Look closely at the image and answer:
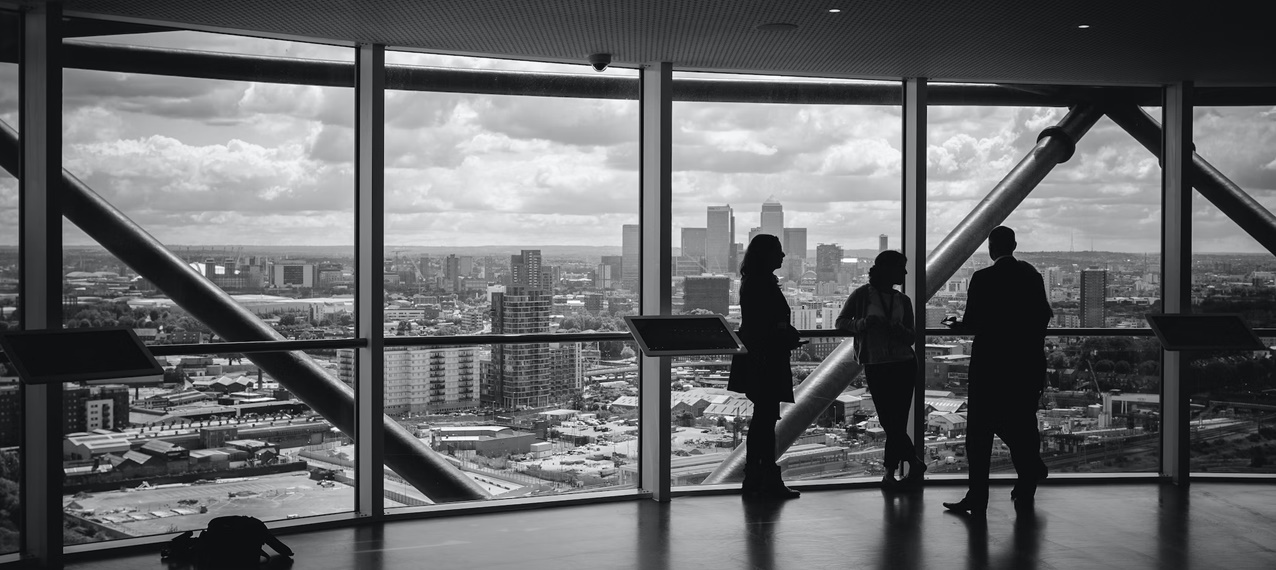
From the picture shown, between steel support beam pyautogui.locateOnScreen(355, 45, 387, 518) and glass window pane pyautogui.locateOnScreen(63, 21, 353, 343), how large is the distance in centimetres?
8

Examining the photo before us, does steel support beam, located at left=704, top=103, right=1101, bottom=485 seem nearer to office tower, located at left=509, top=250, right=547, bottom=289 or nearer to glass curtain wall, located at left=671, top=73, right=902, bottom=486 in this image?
glass curtain wall, located at left=671, top=73, right=902, bottom=486

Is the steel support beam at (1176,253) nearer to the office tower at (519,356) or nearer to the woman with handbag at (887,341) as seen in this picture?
the woman with handbag at (887,341)

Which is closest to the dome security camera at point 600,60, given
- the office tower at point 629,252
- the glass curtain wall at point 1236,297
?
the office tower at point 629,252

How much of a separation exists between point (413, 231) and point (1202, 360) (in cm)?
597

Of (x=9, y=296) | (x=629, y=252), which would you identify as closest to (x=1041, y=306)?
(x=629, y=252)

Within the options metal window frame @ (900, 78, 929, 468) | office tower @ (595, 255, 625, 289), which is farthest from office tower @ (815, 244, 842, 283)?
office tower @ (595, 255, 625, 289)

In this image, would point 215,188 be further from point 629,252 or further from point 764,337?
point 764,337

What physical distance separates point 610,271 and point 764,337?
3.77ft

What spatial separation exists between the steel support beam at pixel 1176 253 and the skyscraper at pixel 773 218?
2.95m

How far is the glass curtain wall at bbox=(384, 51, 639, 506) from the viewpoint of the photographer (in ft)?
21.2

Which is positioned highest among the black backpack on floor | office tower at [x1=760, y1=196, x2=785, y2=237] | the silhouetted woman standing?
office tower at [x1=760, y1=196, x2=785, y2=237]

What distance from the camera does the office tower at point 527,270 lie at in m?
6.77

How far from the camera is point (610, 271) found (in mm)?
6965

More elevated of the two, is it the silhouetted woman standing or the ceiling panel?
the ceiling panel
